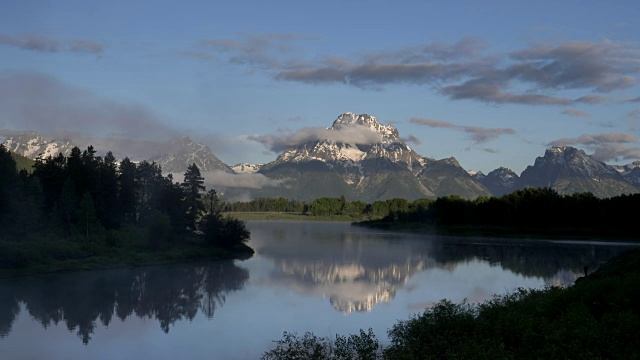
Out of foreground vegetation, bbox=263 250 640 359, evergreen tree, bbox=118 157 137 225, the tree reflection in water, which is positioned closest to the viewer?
foreground vegetation, bbox=263 250 640 359

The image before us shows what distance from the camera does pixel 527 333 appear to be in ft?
104

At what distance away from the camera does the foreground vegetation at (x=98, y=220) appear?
290 feet

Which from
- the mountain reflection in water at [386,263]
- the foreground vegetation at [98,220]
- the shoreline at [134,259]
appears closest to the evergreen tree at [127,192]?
the foreground vegetation at [98,220]

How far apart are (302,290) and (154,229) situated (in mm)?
40779

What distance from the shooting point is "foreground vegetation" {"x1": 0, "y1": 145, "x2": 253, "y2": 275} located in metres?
88.4

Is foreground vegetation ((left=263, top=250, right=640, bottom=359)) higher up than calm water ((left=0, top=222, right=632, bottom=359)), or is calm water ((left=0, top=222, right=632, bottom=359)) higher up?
foreground vegetation ((left=263, top=250, right=640, bottom=359))

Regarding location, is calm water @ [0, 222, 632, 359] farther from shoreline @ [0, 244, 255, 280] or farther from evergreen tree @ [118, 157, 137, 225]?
evergreen tree @ [118, 157, 137, 225]

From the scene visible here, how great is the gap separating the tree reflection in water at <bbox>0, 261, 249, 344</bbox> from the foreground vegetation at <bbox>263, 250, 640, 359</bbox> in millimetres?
21494

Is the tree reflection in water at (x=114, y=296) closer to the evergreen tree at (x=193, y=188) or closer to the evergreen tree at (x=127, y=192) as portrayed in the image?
the evergreen tree at (x=193, y=188)

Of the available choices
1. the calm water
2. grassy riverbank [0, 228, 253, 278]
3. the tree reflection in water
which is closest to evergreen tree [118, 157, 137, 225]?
grassy riverbank [0, 228, 253, 278]

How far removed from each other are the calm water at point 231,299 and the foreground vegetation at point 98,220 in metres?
5.81

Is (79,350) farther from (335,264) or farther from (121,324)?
(335,264)

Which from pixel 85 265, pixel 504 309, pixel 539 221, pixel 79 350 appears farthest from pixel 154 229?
pixel 539 221

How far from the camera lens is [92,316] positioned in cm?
5444
